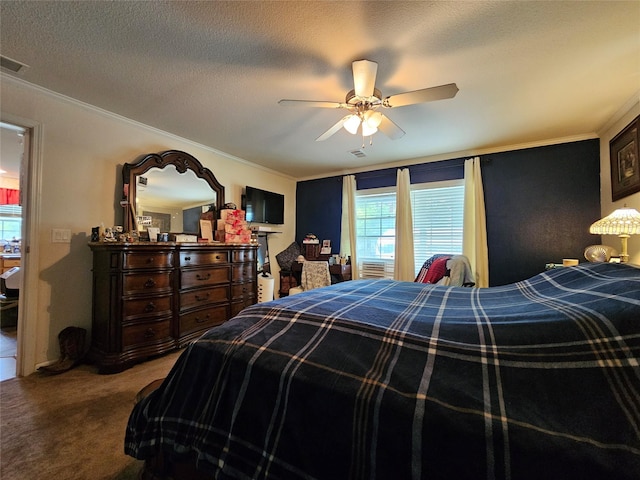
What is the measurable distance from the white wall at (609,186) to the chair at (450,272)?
52.1 inches

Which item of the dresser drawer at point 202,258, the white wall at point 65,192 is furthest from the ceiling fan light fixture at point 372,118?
the white wall at point 65,192


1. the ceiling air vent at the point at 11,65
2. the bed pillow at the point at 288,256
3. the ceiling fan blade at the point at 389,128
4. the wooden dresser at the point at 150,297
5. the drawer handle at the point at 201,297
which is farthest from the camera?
the bed pillow at the point at 288,256

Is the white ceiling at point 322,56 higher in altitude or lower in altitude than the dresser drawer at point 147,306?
higher

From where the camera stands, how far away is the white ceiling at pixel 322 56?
1478 mm

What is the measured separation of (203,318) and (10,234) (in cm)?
604

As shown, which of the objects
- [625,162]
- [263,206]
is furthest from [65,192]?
[625,162]

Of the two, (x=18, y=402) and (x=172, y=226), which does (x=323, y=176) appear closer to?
(x=172, y=226)

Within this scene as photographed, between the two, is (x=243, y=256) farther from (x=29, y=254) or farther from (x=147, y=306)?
(x=29, y=254)

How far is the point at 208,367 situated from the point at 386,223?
3.71 m

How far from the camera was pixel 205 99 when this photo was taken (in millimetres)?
2369

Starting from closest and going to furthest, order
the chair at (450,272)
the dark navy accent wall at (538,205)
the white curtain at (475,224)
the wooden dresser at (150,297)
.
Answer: the wooden dresser at (150,297) → the chair at (450,272) → the dark navy accent wall at (538,205) → the white curtain at (475,224)

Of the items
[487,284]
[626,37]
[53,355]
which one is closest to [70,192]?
[53,355]

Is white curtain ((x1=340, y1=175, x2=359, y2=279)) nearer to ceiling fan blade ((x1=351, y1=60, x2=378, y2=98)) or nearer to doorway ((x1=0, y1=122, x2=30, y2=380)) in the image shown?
ceiling fan blade ((x1=351, y1=60, x2=378, y2=98))

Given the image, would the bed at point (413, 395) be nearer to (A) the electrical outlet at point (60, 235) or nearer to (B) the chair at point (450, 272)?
(B) the chair at point (450, 272)
